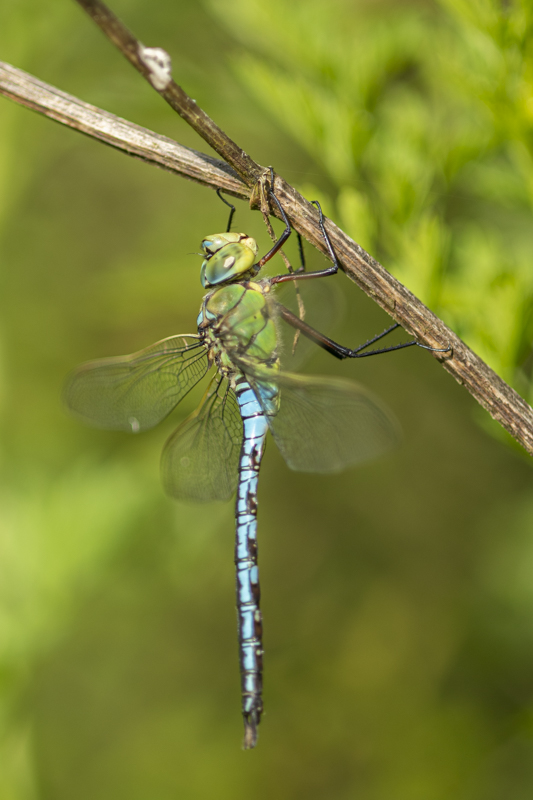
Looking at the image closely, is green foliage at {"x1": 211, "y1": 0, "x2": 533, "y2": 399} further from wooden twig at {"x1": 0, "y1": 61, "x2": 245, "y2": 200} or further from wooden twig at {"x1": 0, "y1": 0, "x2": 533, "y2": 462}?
wooden twig at {"x1": 0, "y1": 61, "x2": 245, "y2": 200}

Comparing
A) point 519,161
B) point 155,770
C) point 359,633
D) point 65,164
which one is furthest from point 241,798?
point 65,164

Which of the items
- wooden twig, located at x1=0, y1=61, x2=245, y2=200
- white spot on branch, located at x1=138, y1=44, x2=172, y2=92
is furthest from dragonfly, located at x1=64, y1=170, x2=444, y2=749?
white spot on branch, located at x1=138, y1=44, x2=172, y2=92

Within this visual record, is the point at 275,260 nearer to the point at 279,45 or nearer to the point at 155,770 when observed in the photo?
the point at 279,45

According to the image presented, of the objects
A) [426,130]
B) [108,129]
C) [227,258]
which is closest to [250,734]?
[227,258]

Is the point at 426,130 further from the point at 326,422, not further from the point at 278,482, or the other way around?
the point at 278,482

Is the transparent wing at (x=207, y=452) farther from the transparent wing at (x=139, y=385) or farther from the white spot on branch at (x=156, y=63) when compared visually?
the white spot on branch at (x=156, y=63)

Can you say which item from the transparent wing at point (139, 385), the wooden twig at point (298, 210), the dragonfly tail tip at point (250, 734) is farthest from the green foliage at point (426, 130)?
the dragonfly tail tip at point (250, 734)
